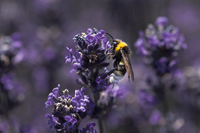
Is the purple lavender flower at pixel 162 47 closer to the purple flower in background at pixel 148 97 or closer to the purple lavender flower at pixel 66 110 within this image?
the purple flower in background at pixel 148 97

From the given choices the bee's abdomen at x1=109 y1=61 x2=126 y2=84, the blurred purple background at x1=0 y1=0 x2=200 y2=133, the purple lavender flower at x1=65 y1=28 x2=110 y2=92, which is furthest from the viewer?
the blurred purple background at x1=0 y1=0 x2=200 y2=133

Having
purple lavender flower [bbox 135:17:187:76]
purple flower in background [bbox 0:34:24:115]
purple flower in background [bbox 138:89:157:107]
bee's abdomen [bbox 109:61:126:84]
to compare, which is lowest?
bee's abdomen [bbox 109:61:126:84]

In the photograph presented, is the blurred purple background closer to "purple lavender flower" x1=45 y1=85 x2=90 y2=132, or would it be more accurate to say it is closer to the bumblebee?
the bumblebee

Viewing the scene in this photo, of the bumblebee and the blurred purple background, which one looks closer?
the bumblebee

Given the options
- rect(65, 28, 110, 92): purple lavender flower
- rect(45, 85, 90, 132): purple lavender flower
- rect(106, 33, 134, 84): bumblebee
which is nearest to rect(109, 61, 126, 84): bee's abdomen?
rect(106, 33, 134, 84): bumblebee

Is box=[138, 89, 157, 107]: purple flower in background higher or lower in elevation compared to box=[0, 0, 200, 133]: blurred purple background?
lower

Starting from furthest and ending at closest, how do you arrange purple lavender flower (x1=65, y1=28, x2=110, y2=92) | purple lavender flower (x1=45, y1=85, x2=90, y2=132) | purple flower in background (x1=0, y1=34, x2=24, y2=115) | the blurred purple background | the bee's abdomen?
1. the blurred purple background
2. purple flower in background (x1=0, y1=34, x2=24, y2=115)
3. the bee's abdomen
4. purple lavender flower (x1=65, y1=28, x2=110, y2=92)
5. purple lavender flower (x1=45, y1=85, x2=90, y2=132)

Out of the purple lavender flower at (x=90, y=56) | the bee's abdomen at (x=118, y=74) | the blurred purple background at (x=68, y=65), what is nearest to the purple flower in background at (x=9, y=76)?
the blurred purple background at (x=68, y=65)

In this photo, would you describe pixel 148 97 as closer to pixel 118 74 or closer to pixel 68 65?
pixel 118 74
